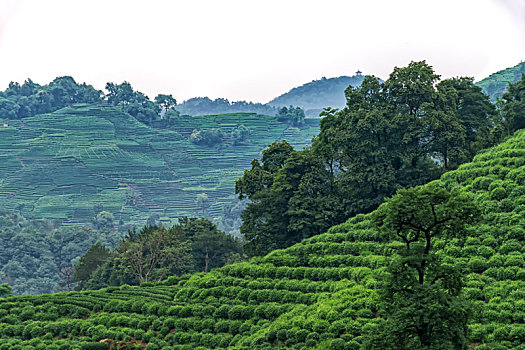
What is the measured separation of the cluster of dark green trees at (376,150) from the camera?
106 ft

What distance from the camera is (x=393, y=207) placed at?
14992 millimetres

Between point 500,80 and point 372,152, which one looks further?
point 500,80

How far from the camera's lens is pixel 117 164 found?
122 m

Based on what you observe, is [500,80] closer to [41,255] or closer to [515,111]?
[41,255]

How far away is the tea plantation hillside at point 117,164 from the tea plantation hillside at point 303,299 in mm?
79519

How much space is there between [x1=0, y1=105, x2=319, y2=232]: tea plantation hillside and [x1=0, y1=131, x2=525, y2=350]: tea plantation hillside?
7952cm

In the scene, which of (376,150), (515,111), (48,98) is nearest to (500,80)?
(515,111)

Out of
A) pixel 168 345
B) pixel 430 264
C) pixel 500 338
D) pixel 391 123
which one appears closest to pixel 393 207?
pixel 430 264

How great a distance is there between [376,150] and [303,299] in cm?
1160

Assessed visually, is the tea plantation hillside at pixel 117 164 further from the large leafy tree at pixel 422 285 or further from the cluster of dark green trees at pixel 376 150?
the large leafy tree at pixel 422 285

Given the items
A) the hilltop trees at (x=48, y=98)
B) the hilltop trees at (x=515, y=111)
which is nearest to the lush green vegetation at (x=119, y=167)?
the hilltop trees at (x=48, y=98)

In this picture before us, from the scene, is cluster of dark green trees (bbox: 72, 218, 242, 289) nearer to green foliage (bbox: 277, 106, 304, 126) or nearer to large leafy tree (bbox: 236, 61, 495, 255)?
large leafy tree (bbox: 236, 61, 495, 255)

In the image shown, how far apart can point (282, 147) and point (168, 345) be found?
16698 mm

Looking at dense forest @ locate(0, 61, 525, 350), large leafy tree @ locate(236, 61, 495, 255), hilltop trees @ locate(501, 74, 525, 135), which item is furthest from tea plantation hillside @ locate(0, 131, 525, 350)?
large leafy tree @ locate(236, 61, 495, 255)
